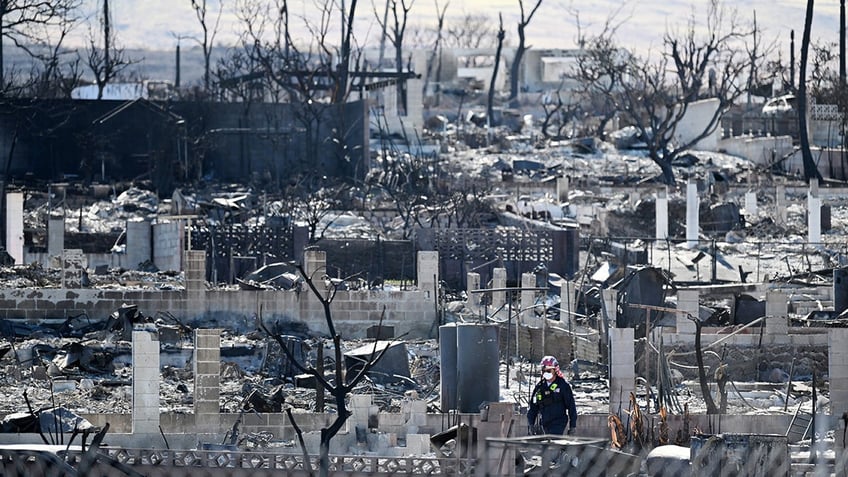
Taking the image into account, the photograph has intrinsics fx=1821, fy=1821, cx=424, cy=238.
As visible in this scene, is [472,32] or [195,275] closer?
[195,275]

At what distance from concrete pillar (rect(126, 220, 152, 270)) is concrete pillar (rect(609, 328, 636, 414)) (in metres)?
12.6

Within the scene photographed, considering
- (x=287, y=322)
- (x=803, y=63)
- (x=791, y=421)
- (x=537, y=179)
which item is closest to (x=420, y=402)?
(x=791, y=421)

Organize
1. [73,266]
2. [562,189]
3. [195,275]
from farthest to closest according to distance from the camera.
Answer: [562,189] → [73,266] → [195,275]

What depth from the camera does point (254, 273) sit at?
2620cm

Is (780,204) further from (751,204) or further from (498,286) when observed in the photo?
(498,286)

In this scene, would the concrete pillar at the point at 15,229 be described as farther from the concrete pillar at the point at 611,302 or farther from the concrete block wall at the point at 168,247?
the concrete pillar at the point at 611,302

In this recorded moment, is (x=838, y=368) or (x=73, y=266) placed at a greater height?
(x=73, y=266)

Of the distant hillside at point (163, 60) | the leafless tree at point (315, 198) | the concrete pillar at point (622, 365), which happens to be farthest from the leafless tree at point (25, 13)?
the distant hillside at point (163, 60)

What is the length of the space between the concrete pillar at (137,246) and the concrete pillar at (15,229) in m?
1.69

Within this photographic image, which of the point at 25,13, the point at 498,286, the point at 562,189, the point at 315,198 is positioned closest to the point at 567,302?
the point at 498,286

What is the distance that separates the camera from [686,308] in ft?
74.7

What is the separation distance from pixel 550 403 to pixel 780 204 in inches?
850

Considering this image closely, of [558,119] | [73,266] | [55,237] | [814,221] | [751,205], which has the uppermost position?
[558,119]

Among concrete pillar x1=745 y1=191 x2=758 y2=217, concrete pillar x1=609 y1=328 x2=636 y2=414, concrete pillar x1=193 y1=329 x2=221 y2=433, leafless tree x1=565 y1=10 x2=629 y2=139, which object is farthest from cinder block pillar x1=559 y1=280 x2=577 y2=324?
leafless tree x1=565 y1=10 x2=629 y2=139
